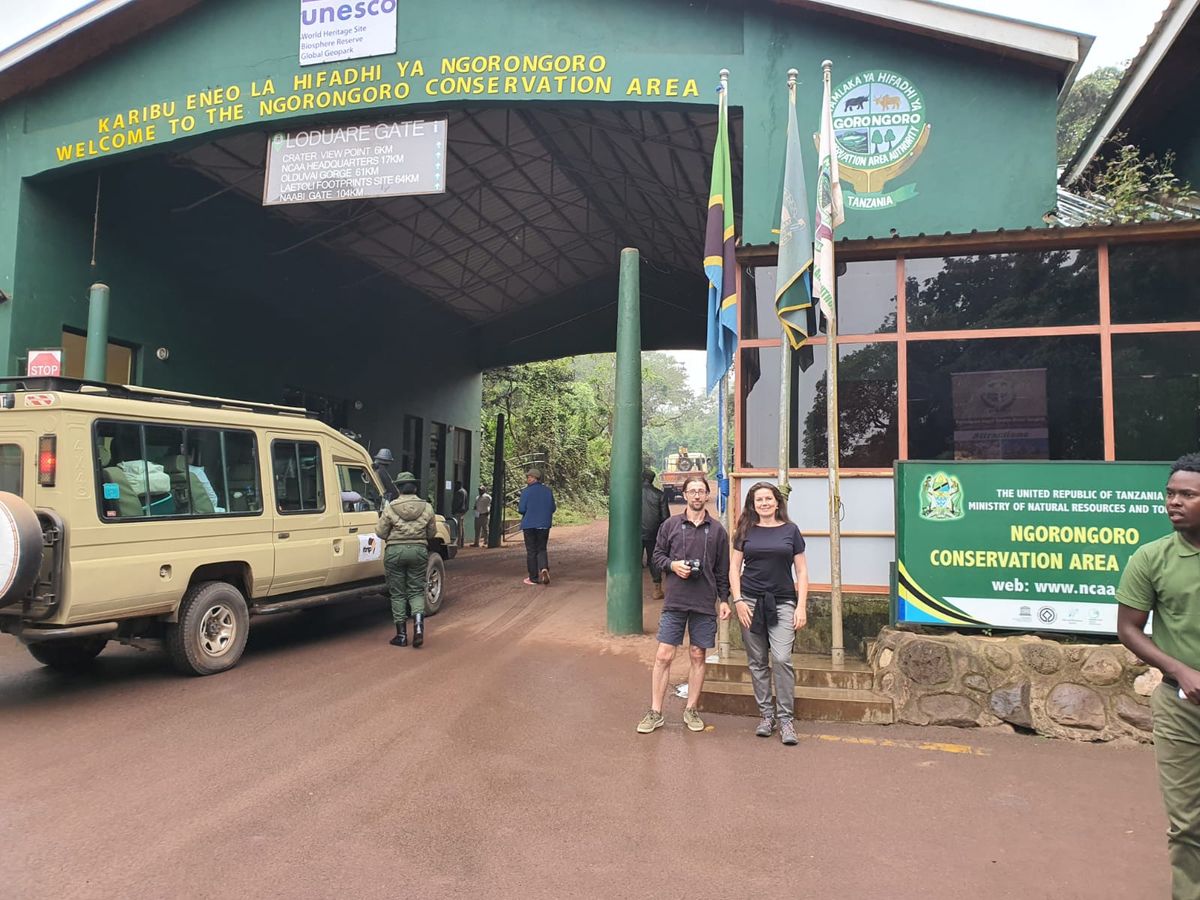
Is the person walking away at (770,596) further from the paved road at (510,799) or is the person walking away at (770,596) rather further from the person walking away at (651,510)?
the person walking away at (651,510)

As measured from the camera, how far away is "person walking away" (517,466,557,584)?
461 inches

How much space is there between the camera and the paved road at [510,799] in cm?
319

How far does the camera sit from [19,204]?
33.9ft

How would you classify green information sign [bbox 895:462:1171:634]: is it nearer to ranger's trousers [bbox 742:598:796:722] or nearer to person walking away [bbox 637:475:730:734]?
ranger's trousers [bbox 742:598:796:722]

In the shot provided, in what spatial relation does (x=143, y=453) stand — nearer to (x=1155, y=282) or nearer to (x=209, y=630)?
(x=209, y=630)

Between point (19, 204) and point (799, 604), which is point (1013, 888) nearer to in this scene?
point (799, 604)

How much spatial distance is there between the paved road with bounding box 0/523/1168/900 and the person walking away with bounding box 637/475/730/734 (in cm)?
36

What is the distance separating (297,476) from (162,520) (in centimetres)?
158

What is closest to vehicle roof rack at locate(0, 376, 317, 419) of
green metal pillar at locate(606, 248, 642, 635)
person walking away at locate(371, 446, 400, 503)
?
person walking away at locate(371, 446, 400, 503)

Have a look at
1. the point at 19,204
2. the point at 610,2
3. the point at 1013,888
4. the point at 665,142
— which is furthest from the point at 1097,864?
the point at 19,204

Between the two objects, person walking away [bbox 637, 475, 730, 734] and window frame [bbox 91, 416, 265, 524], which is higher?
window frame [bbox 91, 416, 265, 524]

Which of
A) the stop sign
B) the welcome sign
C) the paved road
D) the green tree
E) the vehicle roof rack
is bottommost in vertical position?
the paved road

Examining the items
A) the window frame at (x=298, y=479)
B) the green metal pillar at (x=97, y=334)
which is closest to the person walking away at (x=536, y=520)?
the window frame at (x=298, y=479)

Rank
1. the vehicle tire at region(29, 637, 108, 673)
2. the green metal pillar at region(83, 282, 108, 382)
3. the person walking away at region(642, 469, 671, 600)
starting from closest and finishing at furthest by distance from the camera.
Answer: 1. the vehicle tire at region(29, 637, 108, 673)
2. the green metal pillar at region(83, 282, 108, 382)
3. the person walking away at region(642, 469, 671, 600)
